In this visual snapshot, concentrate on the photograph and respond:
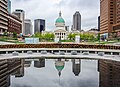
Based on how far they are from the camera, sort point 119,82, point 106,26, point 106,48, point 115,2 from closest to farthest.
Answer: point 119,82, point 106,48, point 115,2, point 106,26

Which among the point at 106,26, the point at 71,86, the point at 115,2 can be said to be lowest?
the point at 71,86

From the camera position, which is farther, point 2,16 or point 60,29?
point 60,29

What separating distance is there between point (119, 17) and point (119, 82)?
103441mm

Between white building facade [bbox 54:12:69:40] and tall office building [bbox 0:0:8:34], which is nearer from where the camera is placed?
tall office building [bbox 0:0:8:34]

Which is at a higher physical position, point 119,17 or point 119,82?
point 119,17

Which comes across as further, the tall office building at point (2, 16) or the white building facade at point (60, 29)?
the white building facade at point (60, 29)

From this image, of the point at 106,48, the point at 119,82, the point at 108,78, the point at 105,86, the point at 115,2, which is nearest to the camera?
the point at 105,86

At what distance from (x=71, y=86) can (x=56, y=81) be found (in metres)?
1.98

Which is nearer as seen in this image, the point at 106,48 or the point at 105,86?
the point at 105,86

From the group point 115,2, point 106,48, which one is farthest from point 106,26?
point 106,48

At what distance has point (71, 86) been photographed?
541 inches

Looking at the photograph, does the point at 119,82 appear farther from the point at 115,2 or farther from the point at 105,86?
the point at 115,2

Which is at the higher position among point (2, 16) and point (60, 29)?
point (2, 16)

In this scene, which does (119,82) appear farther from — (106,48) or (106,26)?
(106,26)
